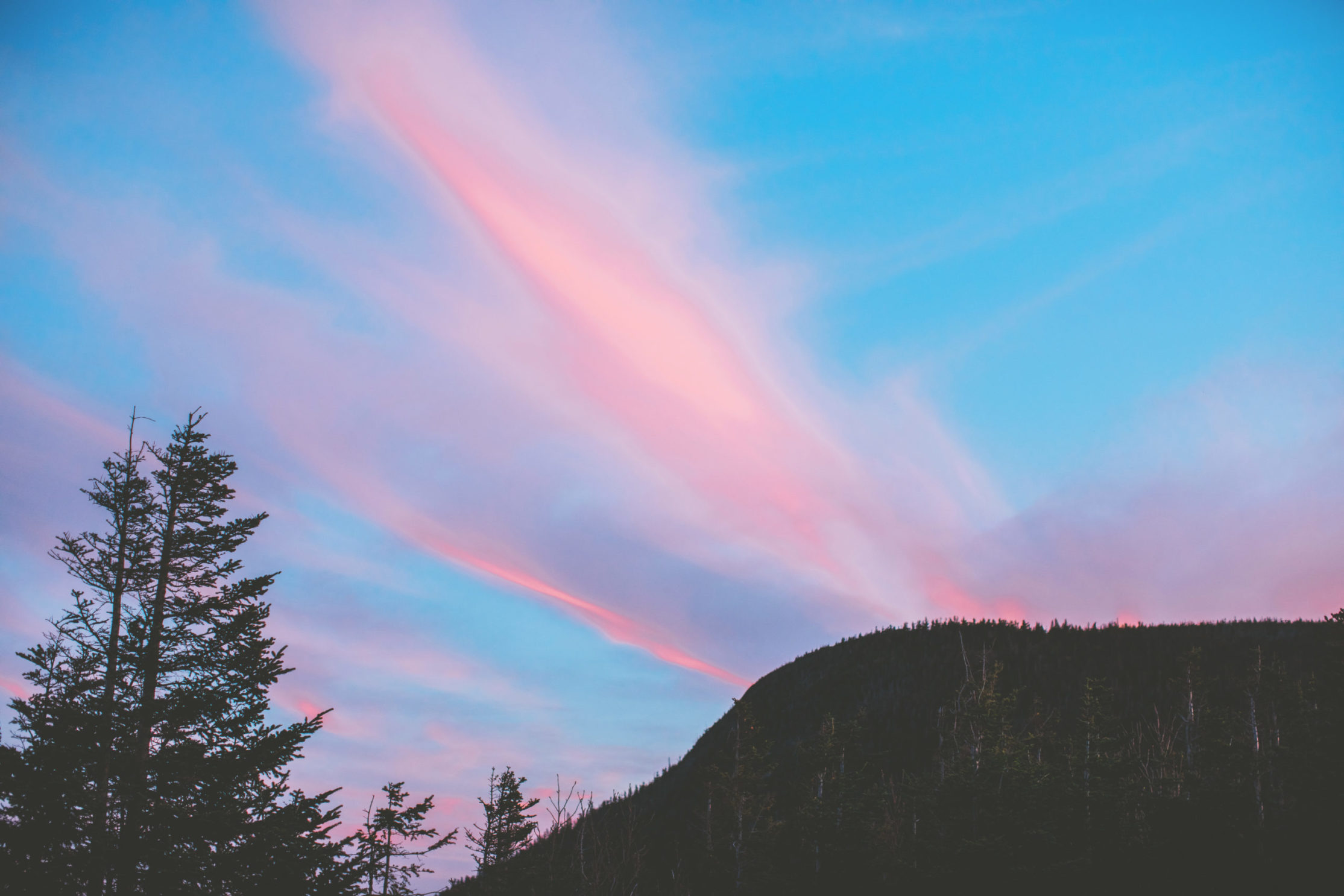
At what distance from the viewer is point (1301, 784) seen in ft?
111

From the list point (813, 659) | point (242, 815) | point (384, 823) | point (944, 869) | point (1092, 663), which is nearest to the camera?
point (242, 815)

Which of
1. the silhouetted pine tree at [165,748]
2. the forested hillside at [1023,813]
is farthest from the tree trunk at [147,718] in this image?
the forested hillside at [1023,813]

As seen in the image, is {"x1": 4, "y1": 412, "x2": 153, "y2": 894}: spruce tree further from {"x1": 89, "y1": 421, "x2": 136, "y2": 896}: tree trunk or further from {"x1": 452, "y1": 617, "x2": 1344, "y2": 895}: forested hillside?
{"x1": 452, "y1": 617, "x2": 1344, "y2": 895}: forested hillside

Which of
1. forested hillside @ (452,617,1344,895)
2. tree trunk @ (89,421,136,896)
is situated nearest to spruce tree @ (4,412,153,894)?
tree trunk @ (89,421,136,896)

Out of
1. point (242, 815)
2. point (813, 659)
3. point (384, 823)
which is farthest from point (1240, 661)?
point (242, 815)

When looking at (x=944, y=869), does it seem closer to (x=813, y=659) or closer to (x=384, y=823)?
(x=384, y=823)

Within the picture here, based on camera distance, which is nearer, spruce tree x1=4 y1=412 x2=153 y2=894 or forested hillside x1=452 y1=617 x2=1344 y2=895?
spruce tree x1=4 y1=412 x2=153 y2=894

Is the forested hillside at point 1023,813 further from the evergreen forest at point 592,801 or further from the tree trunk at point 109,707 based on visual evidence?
the tree trunk at point 109,707

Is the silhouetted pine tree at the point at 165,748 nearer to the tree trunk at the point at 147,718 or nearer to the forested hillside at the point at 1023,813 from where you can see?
the tree trunk at the point at 147,718

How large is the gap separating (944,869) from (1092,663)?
104511mm

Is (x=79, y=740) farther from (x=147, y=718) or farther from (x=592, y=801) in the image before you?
(x=592, y=801)

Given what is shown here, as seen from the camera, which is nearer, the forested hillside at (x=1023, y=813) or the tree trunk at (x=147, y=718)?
the tree trunk at (x=147, y=718)

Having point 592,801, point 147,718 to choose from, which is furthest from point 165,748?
point 592,801

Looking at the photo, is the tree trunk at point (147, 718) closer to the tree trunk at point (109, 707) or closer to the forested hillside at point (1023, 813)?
the tree trunk at point (109, 707)
